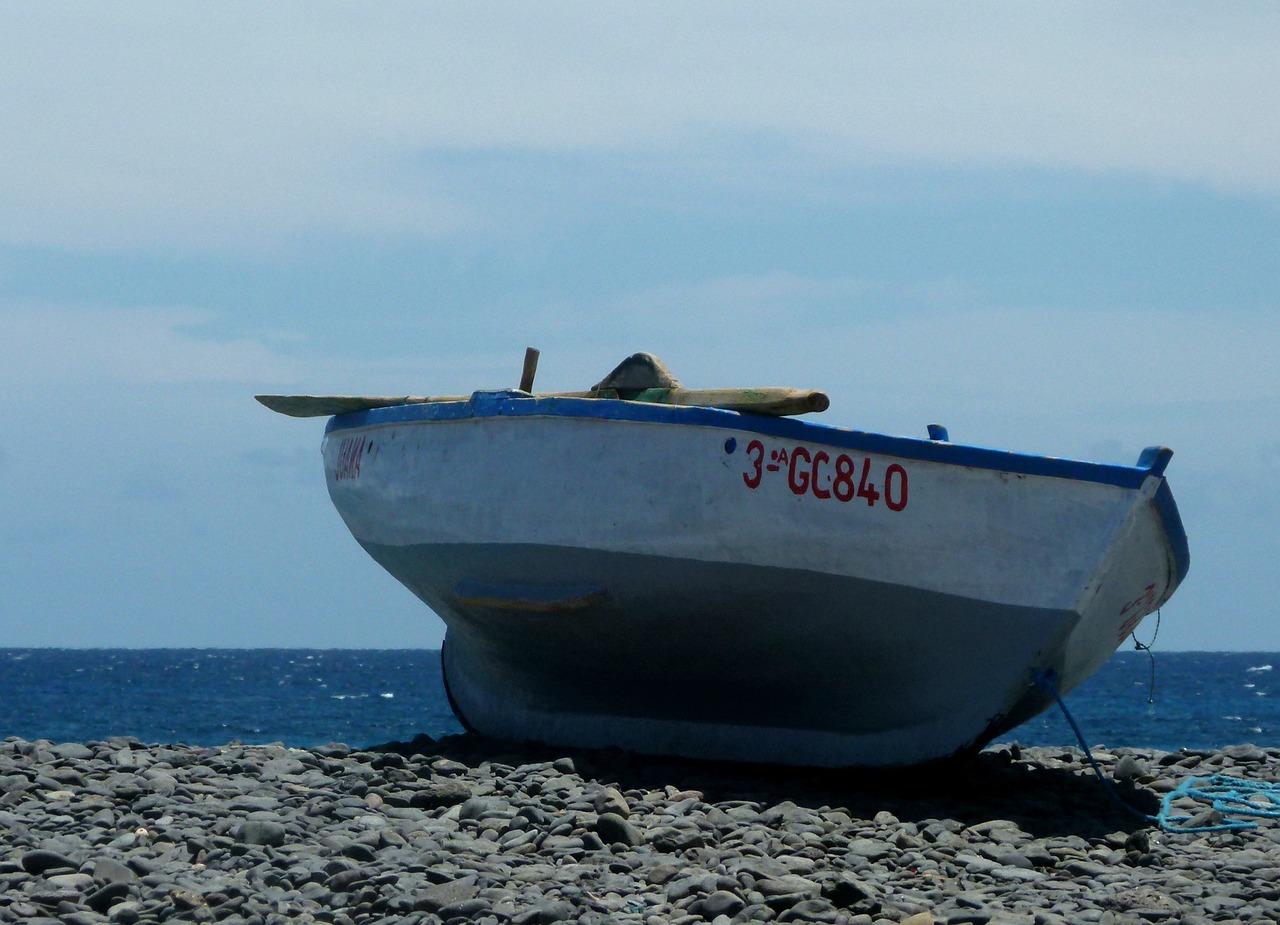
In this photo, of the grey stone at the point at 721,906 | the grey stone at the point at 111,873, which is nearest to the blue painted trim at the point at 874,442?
the grey stone at the point at 721,906

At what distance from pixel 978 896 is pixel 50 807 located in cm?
377

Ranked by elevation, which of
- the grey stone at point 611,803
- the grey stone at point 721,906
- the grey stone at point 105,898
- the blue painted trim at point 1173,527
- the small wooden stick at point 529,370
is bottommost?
the grey stone at point 105,898

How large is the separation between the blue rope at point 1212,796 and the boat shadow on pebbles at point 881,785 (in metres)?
0.11

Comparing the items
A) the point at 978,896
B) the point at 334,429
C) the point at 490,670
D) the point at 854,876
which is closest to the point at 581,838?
the point at 854,876

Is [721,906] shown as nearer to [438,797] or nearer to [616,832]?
[616,832]

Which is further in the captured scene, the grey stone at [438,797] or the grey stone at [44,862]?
the grey stone at [438,797]

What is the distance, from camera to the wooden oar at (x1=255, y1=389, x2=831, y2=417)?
702cm

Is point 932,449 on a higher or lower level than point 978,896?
higher

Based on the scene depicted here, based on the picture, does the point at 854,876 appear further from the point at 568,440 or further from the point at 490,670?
the point at 490,670

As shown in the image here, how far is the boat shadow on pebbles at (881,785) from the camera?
700 centimetres

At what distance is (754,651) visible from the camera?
7660 millimetres

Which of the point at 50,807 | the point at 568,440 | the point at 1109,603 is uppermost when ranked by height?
the point at 568,440

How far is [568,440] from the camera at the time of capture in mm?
7582

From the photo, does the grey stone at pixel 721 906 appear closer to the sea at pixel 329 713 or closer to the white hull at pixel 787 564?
the white hull at pixel 787 564
